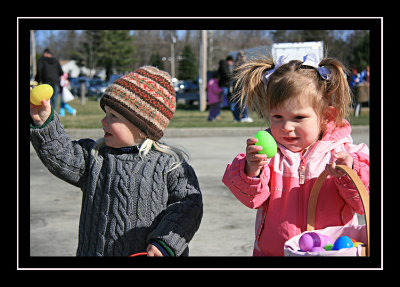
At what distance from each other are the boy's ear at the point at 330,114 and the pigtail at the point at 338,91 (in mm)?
14

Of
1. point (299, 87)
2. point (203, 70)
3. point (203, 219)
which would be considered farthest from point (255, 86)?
point (203, 70)

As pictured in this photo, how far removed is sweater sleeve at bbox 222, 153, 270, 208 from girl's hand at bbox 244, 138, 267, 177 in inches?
0.8

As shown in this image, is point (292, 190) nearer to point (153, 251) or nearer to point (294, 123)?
point (294, 123)

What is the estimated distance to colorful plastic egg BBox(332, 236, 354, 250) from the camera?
2.08m

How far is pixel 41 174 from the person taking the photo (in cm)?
781

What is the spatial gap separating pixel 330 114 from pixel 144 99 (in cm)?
87

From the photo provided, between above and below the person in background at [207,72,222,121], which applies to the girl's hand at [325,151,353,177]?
below

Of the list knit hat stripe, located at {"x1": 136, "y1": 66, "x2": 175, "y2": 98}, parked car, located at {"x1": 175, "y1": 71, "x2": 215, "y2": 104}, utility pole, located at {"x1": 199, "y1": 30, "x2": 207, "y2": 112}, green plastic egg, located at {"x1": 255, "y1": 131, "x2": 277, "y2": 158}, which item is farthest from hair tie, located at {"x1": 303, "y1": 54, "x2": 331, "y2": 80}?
parked car, located at {"x1": 175, "y1": 71, "x2": 215, "y2": 104}

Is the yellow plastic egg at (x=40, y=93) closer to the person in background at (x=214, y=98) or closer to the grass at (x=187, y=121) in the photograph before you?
the grass at (x=187, y=121)

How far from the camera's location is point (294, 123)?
2521 mm

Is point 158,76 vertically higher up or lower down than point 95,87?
lower down

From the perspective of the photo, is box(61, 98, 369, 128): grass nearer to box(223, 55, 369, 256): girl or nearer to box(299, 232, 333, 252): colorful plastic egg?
box(223, 55, 369, 256): girl
